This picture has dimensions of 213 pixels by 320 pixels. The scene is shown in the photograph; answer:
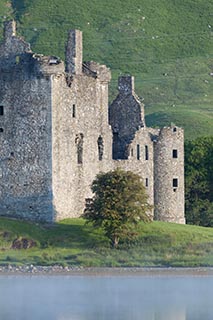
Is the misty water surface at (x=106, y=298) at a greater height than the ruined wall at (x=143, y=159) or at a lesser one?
lesser

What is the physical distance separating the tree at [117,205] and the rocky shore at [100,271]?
15.3 ft

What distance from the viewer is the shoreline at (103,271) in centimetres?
7919

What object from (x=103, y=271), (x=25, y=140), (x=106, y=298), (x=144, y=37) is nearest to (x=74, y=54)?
(x=25, y=140)

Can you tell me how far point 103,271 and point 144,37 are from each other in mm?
106558

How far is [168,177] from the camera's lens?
98.8 metres

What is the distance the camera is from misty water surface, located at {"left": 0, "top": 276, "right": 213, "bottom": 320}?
62969mm

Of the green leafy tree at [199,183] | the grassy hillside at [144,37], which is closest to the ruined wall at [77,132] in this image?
the green leafy tree at [199,183]

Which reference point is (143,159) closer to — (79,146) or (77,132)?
(79,146)

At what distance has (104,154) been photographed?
94375 mm

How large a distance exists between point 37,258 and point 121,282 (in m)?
8.12

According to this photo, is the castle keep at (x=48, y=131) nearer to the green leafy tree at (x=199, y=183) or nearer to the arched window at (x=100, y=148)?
the arched window at (x=100, y=148)

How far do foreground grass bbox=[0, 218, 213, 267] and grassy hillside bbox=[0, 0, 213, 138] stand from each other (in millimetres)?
77635

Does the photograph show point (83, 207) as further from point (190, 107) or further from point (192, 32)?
point (192, 32)

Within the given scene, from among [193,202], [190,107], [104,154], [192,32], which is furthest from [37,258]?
[192,32]
